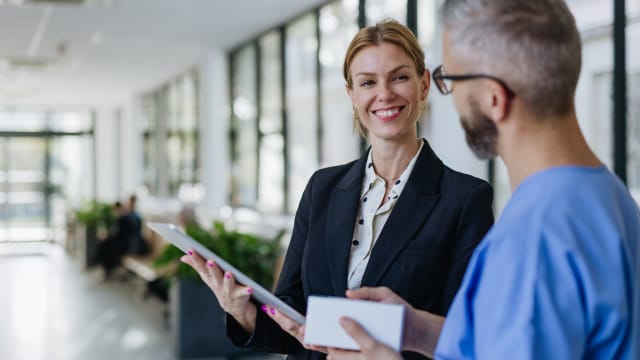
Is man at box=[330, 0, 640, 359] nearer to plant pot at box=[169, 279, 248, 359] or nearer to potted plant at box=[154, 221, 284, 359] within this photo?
potted plant at box=[154, 221, 284, 359]

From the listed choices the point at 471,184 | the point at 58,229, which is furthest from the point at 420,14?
the point at 58,229

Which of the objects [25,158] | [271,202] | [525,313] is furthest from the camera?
[25,158]

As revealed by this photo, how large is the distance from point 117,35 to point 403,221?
8327 millimetres

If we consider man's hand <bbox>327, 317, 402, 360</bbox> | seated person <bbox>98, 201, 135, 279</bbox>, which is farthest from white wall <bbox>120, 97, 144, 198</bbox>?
man's hand <bbox>327, 317, 402, 360</bbox>

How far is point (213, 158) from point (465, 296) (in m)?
9.76

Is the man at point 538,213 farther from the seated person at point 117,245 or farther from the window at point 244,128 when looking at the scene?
the seated person at point 117,245

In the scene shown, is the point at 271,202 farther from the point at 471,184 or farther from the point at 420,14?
the point at 471,184

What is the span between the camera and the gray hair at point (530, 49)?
1082mm

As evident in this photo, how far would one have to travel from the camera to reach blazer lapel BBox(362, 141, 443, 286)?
1.61 meters

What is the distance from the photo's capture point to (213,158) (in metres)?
10.7

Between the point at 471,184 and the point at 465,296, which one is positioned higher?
the point at 471,184

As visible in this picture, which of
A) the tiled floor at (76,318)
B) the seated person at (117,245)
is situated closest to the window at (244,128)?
the seated person at (117,245)

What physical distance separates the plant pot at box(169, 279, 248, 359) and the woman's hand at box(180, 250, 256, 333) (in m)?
4.63

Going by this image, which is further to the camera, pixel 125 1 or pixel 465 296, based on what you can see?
pixel 125 1
